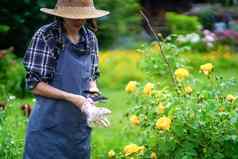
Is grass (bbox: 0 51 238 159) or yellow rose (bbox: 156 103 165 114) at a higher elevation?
yellow rose (bbox: 156 103 165 114)

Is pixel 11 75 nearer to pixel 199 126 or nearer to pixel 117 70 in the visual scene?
pixel 117 70

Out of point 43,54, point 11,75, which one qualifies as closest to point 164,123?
point 43,54

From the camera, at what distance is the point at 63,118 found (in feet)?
13.9

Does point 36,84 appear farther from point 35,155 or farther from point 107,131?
point 107,131

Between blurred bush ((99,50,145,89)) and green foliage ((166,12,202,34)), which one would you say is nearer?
blurred bush ((99,50,145,89))

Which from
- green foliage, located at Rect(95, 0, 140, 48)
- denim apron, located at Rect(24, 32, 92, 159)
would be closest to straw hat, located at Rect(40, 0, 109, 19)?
denim apron, located at Rect(24, 32, 92, 159)

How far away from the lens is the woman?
13.4 ft

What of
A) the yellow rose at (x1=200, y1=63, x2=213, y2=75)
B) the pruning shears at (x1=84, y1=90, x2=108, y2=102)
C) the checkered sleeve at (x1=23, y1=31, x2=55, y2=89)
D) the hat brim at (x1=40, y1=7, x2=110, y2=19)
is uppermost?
the hat brim at (x1=40, y1=7, x2=110, y2=19)

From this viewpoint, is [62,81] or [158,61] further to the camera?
[158,61]

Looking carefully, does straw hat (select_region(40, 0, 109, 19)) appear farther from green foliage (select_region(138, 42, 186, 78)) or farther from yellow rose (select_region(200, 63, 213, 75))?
green foliage (select_region(138, 42, 186, 78))

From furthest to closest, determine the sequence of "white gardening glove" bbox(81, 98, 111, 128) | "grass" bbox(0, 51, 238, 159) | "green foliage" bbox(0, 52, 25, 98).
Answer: "green foliage" bbox(0, 52, 25, 98) < "grass" bbox(0, 51, 238, 159) < "white gardening glove" bbox(81, 98, 111, 128)

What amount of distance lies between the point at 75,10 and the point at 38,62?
0.35 metres

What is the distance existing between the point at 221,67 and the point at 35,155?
1120 centimetres

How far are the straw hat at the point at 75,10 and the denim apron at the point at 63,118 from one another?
156mm
